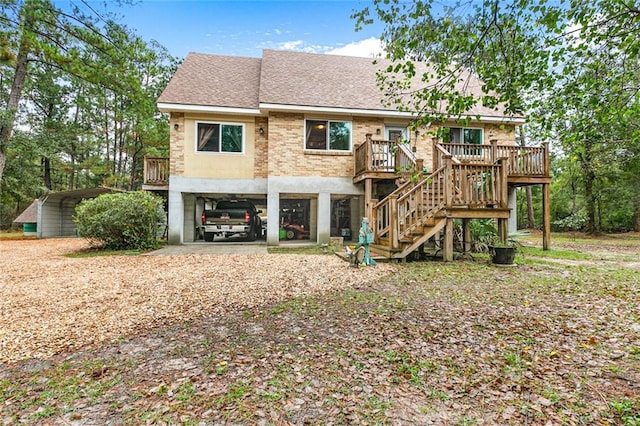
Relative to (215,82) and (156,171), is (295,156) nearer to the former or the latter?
(215,82)

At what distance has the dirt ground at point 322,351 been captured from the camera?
84.0 inches

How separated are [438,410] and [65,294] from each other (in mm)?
5756

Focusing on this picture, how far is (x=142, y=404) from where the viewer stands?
86.7 inches

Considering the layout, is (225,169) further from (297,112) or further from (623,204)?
(623,204)

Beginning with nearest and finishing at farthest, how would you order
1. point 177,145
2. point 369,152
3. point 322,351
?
point 322,351
point 369,152
point 177,145

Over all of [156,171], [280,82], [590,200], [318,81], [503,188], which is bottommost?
[503,188]

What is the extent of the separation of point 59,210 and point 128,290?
50.9ft

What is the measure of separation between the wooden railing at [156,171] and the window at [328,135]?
578cm

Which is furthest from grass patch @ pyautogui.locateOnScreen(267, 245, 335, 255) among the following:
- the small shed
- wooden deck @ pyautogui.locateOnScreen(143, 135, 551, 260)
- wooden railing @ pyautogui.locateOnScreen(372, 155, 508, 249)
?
the small shed

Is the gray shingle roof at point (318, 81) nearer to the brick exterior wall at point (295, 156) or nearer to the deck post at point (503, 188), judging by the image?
the brick exterior wall at point (295, 156)

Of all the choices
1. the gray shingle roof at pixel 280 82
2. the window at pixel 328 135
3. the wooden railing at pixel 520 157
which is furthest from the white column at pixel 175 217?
the wooden railing at pixel 520 157

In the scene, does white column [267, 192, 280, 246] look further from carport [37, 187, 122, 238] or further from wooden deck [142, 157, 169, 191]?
carport [37, 187, 122, 238]

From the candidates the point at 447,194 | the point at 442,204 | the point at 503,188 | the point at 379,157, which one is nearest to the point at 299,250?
the point at 379,157

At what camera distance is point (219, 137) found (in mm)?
12031
